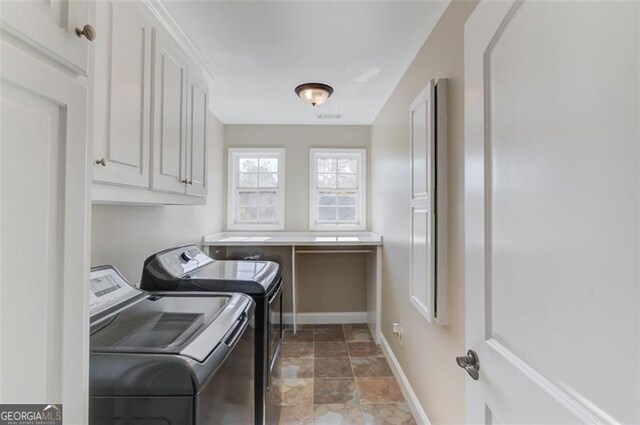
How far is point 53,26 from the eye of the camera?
556mm

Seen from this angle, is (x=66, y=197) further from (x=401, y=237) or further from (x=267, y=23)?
(x=401, y=237)

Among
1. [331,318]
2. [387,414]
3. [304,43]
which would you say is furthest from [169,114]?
[331,318]

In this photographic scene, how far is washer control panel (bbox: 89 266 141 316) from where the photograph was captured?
1.30 metres

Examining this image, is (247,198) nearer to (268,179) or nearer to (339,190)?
(268,179)

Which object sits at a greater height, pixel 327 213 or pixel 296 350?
pixel 327 213

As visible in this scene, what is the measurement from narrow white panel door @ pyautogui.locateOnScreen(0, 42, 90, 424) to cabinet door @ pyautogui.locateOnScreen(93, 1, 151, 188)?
21.0 inches

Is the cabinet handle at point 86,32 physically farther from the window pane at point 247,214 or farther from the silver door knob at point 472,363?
the window pane at point 247,214

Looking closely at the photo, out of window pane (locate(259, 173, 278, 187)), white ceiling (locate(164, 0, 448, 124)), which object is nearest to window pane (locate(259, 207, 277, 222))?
window pane (locate(259, 173, 278, 187))

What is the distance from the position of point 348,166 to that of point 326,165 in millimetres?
275

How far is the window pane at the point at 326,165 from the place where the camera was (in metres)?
3.72

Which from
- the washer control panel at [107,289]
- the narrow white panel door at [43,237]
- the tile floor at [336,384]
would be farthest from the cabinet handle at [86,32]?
the tile floor at [336,384]

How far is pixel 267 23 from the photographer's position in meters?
1.67

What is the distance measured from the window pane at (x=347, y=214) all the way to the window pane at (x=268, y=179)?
2.84ft

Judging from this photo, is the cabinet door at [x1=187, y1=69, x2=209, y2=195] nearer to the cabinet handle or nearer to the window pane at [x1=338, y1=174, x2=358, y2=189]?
the cabinet handle
